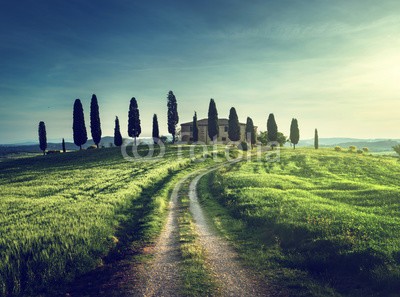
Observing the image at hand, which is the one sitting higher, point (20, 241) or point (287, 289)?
point (20, 241)

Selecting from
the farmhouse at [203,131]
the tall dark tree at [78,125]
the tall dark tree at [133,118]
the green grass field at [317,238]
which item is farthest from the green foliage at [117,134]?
the green grass field at [317,238]

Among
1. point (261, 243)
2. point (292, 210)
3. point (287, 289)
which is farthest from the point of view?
point (292, 210)

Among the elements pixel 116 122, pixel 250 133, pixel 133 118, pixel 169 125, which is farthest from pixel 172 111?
pixel 250 133

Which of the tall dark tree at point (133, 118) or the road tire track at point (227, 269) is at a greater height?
the tall dark tree at point (133, 118)

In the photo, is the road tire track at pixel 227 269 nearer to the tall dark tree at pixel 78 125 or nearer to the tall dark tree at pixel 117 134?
the tall dark tree at pixel 78 125

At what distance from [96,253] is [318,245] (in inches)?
369

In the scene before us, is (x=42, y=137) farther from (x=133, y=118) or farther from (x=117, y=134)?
(x=133, y=118)

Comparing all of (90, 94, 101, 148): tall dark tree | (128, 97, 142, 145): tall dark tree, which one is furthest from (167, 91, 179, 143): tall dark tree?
(90, 94, 101, 148): tall dark tree

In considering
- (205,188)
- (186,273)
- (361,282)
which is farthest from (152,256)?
(205,188)

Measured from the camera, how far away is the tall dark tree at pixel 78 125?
7669 cm

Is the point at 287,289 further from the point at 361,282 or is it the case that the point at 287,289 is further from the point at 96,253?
the point at 96,253

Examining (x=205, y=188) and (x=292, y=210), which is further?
(x=205, y=188)

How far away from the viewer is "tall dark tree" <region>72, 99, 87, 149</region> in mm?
76688

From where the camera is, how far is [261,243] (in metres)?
13.1
